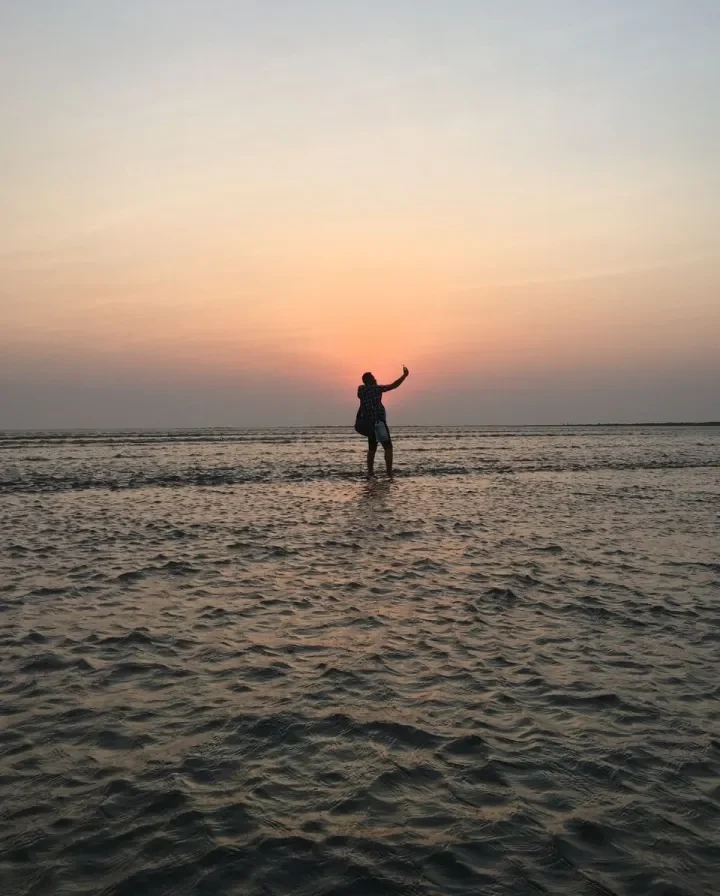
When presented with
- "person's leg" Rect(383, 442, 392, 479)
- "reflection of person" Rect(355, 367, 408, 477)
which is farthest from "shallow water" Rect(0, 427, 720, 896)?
"person's leg" Rect(383, 442, 392, 479)

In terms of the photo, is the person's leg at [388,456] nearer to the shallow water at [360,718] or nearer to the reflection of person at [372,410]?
the reflection of person at [372,410]

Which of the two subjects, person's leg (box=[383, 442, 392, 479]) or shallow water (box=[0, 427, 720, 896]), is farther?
person's leg (box=[383, 442, 392, 479])

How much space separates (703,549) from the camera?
11969mm

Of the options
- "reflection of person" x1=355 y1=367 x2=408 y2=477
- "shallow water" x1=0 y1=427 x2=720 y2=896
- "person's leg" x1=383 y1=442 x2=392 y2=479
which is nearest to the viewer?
"shallow water" x1=0 y1=427 x2=720 y2=896

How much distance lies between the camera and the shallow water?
3.63 m

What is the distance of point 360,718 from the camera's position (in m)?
5.28

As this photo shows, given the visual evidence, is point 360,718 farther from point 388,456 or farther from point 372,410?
point 388,456

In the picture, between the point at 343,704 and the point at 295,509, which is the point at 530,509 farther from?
the point at 343,704

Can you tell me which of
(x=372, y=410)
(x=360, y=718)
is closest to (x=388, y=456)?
(x=372, y=410)

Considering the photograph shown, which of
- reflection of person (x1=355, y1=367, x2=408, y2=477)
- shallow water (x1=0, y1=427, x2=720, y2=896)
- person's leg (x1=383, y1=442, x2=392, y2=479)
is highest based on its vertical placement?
reflection of person (x1=355, y1=367, x2=408, y2=477)

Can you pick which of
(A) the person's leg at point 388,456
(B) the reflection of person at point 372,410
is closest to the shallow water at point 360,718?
(B) the reflection of person at point 372,410

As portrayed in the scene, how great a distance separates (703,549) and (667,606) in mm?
4169

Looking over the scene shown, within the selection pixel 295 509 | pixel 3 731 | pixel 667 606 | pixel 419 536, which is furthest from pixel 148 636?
pixel 295 509

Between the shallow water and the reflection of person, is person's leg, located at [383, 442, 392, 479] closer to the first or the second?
the reflection of person
